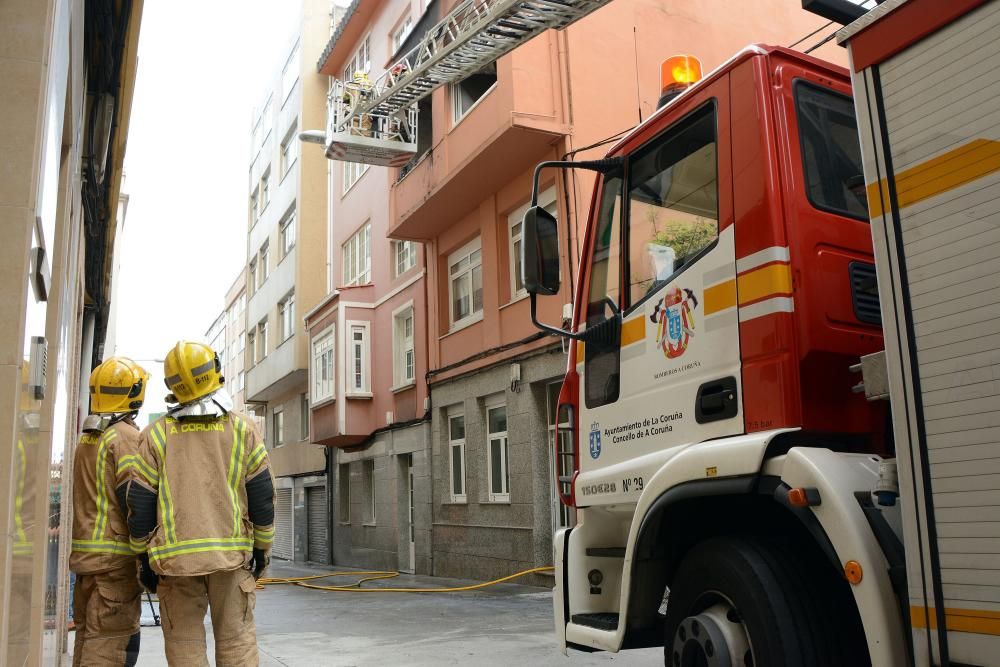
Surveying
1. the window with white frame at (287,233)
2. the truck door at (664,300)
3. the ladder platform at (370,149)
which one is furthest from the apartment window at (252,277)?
the truck door at (664,300)

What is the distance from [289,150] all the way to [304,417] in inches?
355

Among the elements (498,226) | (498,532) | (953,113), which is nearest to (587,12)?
(498,226)

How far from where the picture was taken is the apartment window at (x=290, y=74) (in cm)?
2914

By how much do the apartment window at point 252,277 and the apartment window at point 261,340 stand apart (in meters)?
1.93

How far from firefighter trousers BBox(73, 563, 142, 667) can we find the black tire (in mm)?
3003

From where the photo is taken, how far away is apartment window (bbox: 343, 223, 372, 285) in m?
22.7

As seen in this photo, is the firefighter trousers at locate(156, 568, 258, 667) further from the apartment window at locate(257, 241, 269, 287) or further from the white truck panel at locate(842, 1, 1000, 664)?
the apartment window at locate(257, 241, 269, 287)

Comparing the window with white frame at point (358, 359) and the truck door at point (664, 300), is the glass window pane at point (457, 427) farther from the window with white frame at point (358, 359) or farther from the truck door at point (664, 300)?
the truck door at point (664, 300)

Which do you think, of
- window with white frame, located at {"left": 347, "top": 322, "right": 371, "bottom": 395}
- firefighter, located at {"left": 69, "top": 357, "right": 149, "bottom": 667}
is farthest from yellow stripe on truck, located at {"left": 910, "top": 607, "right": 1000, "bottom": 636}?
window with white frame, located at {"left": 347, "top": 322, "right": 371, "bottom": 395}

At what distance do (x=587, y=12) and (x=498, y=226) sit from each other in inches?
170

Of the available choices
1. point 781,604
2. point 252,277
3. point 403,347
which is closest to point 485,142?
point 403,347

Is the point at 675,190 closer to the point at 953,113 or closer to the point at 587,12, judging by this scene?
the point at 953,113

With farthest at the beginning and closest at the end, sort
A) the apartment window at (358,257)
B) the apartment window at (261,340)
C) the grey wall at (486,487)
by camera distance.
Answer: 1. the apartment window at (261,340)
2. the apartment window at (358,257)
3. the grey wall at (486,487)

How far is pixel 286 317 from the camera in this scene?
29.1 m
